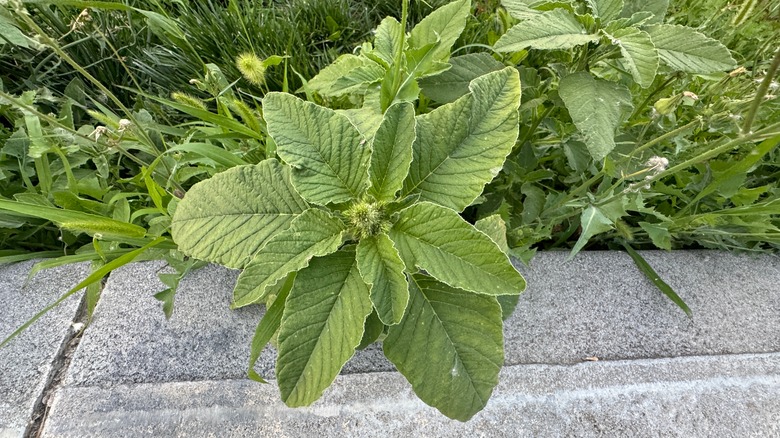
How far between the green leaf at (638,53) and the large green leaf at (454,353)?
1.94 feet

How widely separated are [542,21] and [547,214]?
2.10 feet

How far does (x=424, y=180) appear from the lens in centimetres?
97

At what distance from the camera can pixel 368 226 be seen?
3.06 feet

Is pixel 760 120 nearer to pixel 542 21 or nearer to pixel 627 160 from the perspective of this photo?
pixel 627 160

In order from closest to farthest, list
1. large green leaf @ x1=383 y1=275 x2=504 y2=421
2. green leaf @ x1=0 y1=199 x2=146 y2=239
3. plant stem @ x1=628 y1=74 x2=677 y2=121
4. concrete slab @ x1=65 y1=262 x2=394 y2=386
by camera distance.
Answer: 1. large green leaf @ x1=383 y1=275 x2=504 y2=421
2. green leaf @ x1=0 y1=199 x2=146 y2=239
3. concrete slab @ x1=65 y1=262 x2=394 y2=386
4. plant stem @ x1=628 y1=74 x2=677 y2=121

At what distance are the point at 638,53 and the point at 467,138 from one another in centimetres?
47

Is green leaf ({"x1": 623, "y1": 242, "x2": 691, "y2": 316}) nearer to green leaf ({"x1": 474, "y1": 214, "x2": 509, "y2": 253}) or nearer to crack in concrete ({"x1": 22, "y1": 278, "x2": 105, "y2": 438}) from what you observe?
green leaf ({"x1": 474, "y1": 214, "x2": 509, "y2": 253})

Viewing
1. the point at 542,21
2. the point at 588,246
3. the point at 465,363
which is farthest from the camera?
the point at 588,246

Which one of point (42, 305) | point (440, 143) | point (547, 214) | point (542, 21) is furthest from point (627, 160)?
point (42, 305)

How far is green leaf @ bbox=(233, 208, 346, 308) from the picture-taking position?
812 mm

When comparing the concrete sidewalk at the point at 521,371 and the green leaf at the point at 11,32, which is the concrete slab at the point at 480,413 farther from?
the green leaf at the point at 11,32

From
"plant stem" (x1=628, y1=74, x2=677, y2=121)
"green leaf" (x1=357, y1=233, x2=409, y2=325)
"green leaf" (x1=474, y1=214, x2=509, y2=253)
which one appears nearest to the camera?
"green leaf" (x1=357, y1=233, x2=409, y2=325)

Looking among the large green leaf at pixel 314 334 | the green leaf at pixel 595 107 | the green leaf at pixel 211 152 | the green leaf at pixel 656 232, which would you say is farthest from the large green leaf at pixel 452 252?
the green leaf at pixel 656 232

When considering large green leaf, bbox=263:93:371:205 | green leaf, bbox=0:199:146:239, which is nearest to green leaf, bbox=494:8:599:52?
large green leaf, bbox=263:93:371:205
